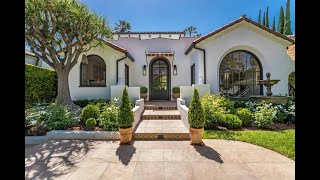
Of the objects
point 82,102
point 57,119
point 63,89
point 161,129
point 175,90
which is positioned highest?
point 63,89

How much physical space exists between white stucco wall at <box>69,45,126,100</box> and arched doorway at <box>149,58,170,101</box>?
368 cm

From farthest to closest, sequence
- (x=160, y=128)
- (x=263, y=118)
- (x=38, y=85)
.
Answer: (x=38, y=85) < (x=263, y=118) < (x=160, y=128)

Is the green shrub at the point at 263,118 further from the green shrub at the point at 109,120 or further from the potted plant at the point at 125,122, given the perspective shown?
the green shrub at the point at 109,120

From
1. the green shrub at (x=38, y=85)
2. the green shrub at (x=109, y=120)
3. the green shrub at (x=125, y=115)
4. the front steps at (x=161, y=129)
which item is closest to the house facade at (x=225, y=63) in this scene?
the green shrub at (x=38, y=85)

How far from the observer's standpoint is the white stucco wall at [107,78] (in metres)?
14.2

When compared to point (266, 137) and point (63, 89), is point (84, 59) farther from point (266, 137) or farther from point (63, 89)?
point (266, 137)

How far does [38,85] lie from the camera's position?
12938mm

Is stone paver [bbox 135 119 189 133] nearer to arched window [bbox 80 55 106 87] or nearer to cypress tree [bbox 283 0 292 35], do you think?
arched window [bbox 80 55 106 87]

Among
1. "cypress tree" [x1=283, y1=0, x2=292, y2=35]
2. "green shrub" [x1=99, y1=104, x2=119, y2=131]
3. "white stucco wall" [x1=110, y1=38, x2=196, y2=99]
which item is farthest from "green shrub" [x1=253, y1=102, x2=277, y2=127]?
"cypress tree" [x1=283, y1=0, x2=292, y2=35]

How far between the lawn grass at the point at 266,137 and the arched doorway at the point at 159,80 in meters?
8.90

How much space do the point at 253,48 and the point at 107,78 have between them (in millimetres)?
11417

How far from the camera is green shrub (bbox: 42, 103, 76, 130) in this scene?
8625mm

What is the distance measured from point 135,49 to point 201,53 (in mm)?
6776

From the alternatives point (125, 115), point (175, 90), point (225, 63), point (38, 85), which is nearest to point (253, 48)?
point (225, 63)
